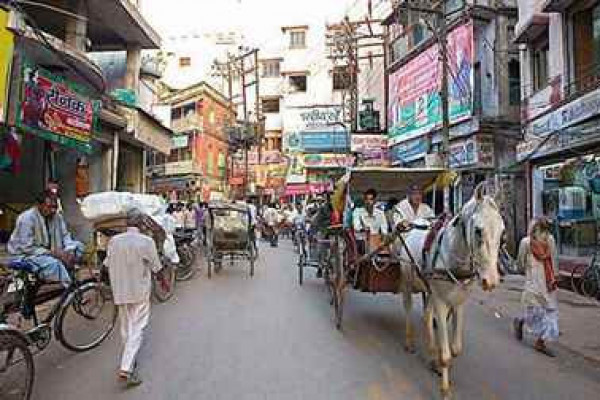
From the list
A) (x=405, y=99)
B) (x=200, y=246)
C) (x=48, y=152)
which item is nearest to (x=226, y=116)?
(x=405, y=99)

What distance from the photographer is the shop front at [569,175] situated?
49.1ft

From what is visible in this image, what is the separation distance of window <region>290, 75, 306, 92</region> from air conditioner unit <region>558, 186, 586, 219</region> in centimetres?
4249

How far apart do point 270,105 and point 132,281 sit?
5330 centimetres

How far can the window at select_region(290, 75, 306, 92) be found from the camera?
57781 mm

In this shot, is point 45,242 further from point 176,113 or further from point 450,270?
point 176,113

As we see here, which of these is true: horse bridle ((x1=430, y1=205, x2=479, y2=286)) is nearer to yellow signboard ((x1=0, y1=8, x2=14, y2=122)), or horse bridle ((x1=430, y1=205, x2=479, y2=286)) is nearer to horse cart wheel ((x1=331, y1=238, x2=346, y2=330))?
horse cart wheel ((x1=331, y1=238, x2=346, y2=330))

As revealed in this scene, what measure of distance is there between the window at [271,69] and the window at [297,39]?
2115 mm

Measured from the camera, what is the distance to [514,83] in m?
23.1

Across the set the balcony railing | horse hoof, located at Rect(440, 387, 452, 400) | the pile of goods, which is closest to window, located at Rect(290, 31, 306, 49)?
the balcony railing

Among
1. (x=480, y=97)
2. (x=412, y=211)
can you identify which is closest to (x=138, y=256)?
(x=412, y=211)

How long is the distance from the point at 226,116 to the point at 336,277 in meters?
44.6

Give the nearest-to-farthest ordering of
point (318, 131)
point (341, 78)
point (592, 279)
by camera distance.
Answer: point (592, 279) < point (318, 131) < point (341, 78)

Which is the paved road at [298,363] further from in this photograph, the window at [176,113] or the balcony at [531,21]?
the window at [176,113]

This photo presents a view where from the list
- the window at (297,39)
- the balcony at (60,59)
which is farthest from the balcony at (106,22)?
the window at (297,39)
